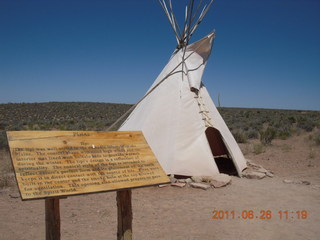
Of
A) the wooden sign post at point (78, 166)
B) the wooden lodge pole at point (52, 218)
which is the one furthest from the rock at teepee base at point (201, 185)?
the wooden lodge pole at point (52, 218)

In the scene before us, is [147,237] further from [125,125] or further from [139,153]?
[125,125]

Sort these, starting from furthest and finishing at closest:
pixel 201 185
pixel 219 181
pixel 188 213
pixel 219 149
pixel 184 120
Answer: pixel 219 149 → pixel 184 120 → pixel 219 181 → pixel 201 185 → pixel 188 213

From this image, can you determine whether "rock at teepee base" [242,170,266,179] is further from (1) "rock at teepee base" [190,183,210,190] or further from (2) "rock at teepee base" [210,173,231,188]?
(1) "rock at teepee base" [190,183,210,190]

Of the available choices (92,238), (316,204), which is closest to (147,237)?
(92,238)

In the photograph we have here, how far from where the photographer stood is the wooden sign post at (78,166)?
2.44 metres

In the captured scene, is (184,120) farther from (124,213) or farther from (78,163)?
(78,163)

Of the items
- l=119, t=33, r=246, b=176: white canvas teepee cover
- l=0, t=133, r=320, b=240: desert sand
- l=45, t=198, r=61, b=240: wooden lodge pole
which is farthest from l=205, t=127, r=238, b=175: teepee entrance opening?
l=45, t=198, r=61, b=240: wooden lodge pole

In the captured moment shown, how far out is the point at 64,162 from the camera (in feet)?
8.79
